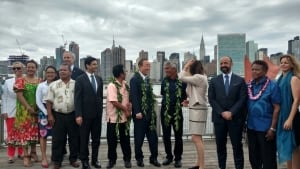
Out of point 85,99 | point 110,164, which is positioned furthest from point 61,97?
point 110,164

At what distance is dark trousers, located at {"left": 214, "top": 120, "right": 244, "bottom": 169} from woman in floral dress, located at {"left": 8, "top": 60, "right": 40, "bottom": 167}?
310 cm

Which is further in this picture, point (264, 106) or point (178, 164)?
point (178, 164)

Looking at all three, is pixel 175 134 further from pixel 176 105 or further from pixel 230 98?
pixel 230 98

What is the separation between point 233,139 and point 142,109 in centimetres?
155

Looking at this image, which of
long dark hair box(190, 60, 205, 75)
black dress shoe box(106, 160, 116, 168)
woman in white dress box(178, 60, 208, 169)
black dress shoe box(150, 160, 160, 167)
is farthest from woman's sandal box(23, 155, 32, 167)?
long dark hair box(190, 60, 205, 75)

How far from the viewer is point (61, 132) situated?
5.90m

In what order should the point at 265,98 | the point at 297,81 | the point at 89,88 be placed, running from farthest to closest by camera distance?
the point at 89,88 < the point at 265,98 < the point at 297,81

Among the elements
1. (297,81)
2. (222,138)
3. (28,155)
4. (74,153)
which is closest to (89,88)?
(74,153)

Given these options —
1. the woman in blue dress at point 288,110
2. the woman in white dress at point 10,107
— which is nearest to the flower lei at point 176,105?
the woman in blue dress at point 288,110

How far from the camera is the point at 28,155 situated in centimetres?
633

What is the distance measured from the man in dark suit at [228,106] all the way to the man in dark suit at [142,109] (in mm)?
1079

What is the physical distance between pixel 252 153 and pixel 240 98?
0.80 m

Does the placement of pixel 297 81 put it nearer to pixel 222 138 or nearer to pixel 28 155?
pixel 222 138

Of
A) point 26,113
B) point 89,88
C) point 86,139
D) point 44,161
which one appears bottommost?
point 44,161
